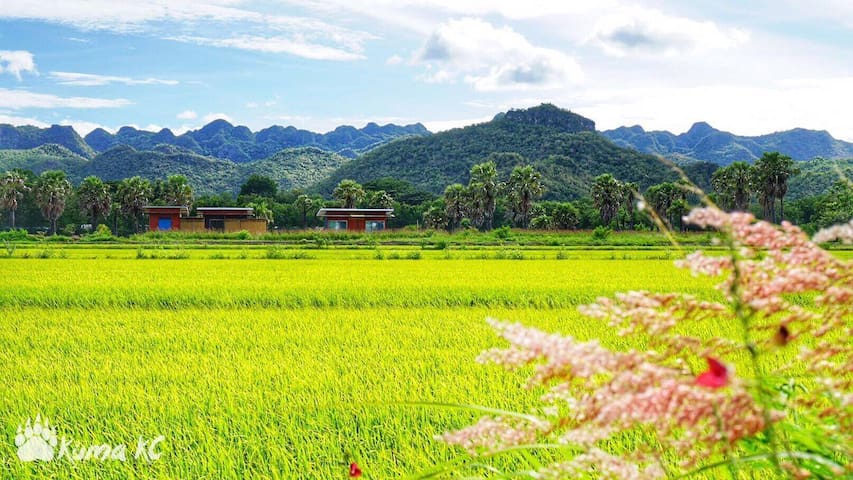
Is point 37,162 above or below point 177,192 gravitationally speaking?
above

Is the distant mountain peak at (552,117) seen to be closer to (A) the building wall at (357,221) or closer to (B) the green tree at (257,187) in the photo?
(B) the green tree at (257,187)

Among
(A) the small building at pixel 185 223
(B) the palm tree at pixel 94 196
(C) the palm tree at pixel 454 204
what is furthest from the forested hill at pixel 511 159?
(A) the small building at pixel 185 223

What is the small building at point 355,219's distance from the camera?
6619 centimetres

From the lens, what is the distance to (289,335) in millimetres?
10984

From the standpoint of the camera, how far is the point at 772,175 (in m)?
74.9

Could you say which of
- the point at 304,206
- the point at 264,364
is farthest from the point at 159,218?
the point at 264,364

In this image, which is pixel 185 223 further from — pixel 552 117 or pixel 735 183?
pixel 552 117

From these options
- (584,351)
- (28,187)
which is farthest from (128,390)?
(28,187)

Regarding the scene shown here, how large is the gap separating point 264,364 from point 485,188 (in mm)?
73428

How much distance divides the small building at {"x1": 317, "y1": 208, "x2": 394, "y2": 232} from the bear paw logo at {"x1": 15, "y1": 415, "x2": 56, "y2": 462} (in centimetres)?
6021

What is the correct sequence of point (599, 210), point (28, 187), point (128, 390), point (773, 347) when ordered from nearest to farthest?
point (773, 347), point (128, 390), point (599, 210), point (28, 187)

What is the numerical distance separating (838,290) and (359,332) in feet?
33.4

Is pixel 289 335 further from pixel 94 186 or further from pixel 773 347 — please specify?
pixel 94 186

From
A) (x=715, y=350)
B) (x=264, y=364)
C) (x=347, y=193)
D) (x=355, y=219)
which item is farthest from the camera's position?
(x=347, y=193)
